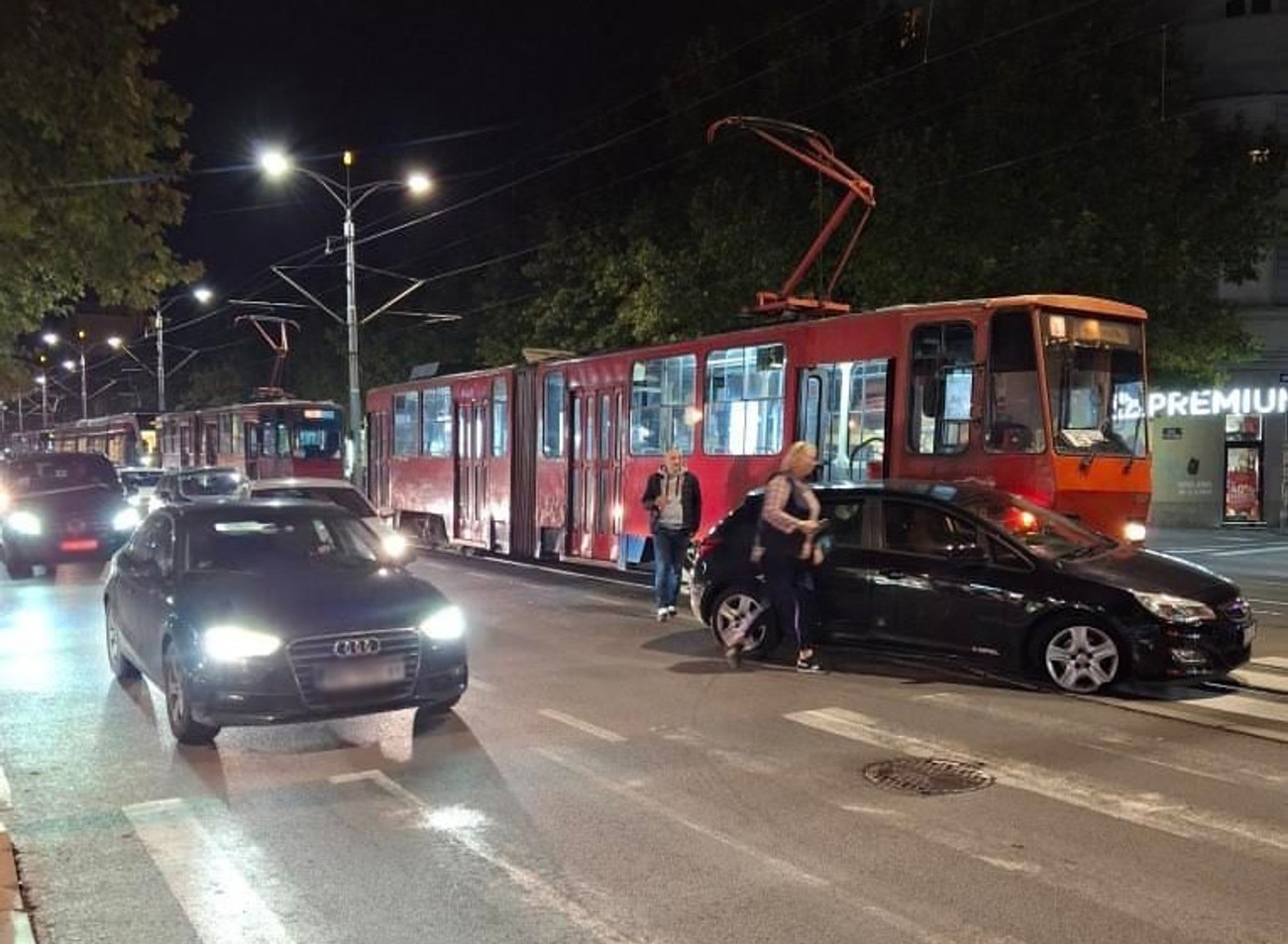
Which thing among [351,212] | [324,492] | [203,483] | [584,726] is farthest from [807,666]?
[351,212]

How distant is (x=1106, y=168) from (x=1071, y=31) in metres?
2.99

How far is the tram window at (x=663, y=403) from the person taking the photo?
1532 cm

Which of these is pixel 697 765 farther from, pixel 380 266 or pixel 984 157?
pixel 380 266

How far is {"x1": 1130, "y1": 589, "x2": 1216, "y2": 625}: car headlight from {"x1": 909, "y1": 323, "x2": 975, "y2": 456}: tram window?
349 cm

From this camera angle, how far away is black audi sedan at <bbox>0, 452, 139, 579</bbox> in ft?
55.7

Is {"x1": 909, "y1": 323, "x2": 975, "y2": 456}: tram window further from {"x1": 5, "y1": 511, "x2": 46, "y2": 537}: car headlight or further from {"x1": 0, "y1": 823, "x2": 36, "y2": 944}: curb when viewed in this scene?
{"x1": 5, "y1": 511, "x2": 46, "y2": 537}: car headlight

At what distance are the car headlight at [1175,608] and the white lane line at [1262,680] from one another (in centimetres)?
102

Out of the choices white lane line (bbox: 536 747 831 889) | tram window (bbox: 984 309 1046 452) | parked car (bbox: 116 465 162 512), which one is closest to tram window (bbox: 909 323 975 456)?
tram window (bbox: 984 309 1046 452)

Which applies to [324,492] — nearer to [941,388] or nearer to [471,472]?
[471,472]

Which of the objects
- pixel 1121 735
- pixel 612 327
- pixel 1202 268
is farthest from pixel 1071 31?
pixel 1121 735

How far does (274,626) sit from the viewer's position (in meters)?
6.90

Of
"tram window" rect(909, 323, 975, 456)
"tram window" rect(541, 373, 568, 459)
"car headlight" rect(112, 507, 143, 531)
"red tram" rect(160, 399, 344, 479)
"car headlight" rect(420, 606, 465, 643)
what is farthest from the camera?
"red tram" rect(160, 399, 344, 479)

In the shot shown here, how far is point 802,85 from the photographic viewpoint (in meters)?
25.2

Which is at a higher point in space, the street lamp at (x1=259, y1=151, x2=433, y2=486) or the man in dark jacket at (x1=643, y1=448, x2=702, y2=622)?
the street lamp at (x1=259, y1=151, x2=433, y2=486)
